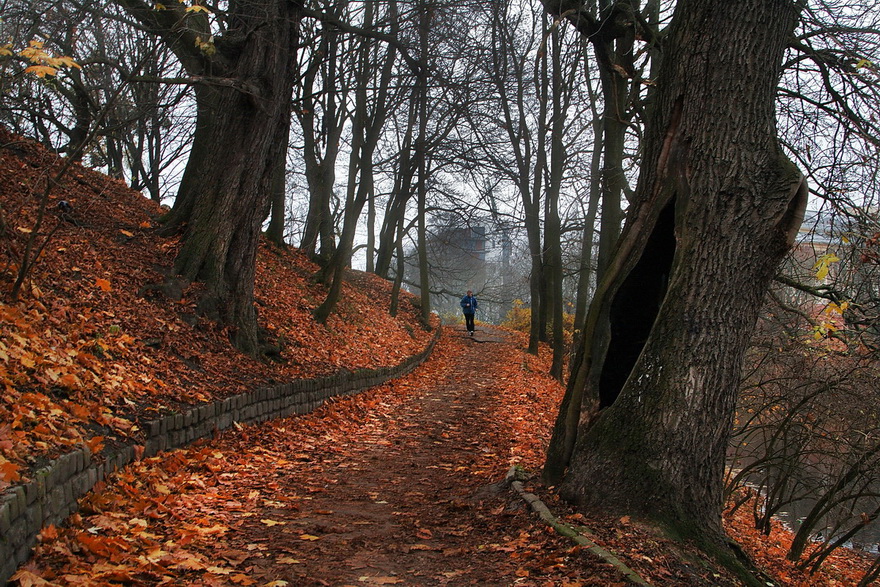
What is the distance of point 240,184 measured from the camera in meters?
9.52

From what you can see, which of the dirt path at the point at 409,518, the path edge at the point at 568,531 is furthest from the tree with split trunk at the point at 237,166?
the path edge at the point at 568,531

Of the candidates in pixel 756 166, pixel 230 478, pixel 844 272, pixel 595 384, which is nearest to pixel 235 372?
pixel 230 478

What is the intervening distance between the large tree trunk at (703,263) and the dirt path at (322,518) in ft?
2.76

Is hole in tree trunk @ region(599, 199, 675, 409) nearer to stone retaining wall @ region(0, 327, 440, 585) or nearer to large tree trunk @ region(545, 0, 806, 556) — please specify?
large tree trunk @ region(545, 0, 806, 556)

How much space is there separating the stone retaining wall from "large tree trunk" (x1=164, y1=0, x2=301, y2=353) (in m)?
1.17

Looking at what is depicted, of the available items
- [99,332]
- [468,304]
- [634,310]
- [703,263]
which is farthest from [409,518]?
[468,304]

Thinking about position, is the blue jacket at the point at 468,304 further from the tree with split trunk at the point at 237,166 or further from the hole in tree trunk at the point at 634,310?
the hole in tree trunk at the point at 634,310

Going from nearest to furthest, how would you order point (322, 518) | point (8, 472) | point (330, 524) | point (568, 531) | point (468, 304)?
1. point (8, 472)
2. point (568, 531)
3. point (330, 524)
4. point (322, 518)
5. point (468, 304)

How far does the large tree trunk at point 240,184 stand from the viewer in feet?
30.3

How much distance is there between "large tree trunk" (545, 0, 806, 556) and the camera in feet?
15.1

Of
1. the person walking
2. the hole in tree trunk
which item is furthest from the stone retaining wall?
the person walking

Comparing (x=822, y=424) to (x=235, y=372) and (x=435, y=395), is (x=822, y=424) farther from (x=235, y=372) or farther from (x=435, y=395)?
(x=235, y=372)

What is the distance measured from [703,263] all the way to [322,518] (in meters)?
3.38

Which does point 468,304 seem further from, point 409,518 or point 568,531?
point 568,531
